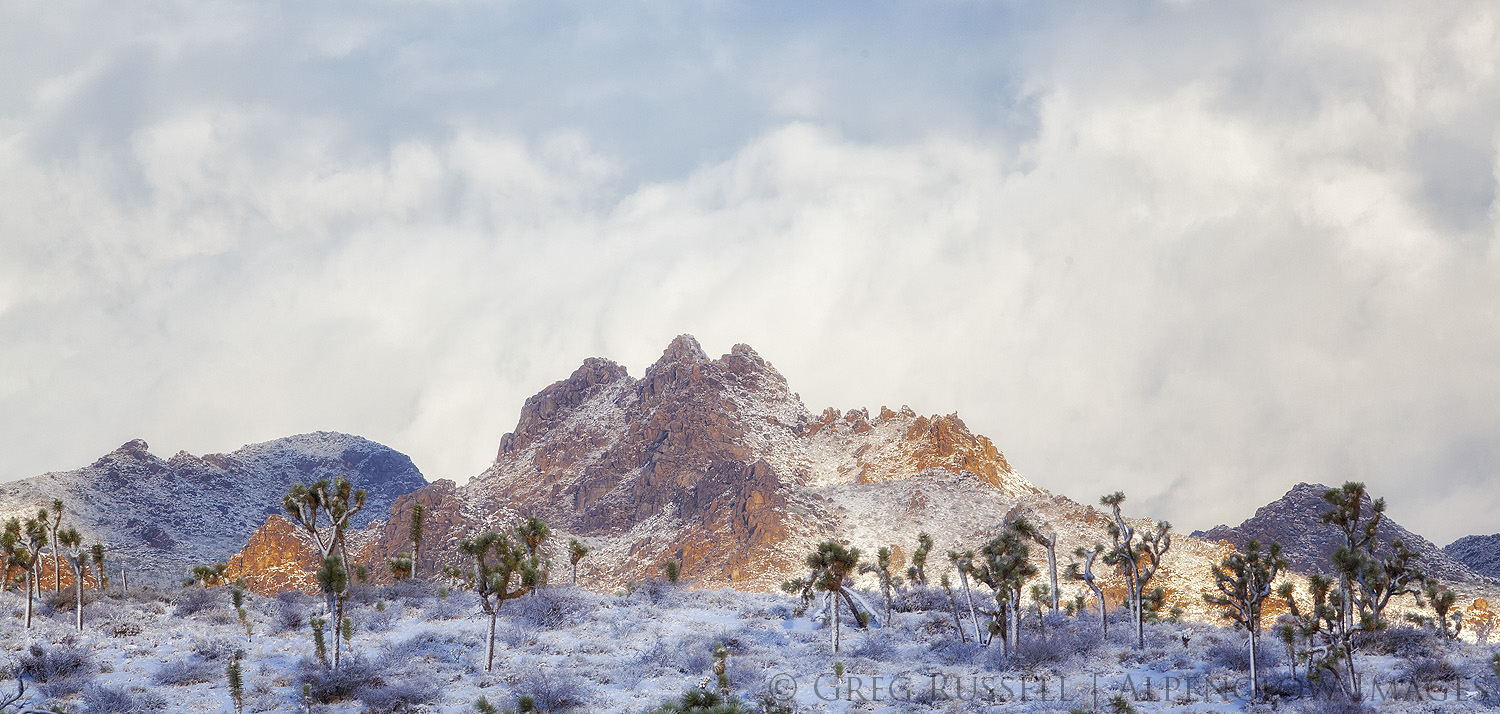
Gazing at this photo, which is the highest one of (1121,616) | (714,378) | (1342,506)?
(714,378)

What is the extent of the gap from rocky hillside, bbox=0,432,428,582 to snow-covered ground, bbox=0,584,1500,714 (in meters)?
82.5

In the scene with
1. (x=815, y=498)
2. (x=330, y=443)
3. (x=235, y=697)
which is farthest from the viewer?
(x=330, y=443)

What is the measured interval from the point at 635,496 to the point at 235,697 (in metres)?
110

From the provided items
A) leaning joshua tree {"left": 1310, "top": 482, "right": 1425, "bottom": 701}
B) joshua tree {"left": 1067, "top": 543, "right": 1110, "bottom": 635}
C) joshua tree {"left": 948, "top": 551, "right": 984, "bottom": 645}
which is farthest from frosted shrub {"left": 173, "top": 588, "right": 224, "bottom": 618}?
leaning joshua tree {"left": 1310, "top": 482, "right": 1425, "bottom": 701}

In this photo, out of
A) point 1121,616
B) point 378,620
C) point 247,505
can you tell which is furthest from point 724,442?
point 378,620

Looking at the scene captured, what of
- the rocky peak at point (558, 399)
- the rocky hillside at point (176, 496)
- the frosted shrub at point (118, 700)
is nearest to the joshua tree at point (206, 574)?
the frosted shrub at point (118, 700)

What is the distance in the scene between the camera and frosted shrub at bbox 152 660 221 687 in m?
22.5

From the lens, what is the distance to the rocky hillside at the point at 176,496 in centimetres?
11062

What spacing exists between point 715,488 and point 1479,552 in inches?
3382

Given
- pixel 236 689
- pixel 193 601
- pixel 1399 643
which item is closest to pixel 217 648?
pixel 236 689

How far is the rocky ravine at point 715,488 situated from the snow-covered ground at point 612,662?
49.8 meters

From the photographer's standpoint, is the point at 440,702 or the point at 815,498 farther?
the point at 815,498

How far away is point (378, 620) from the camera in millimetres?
30953

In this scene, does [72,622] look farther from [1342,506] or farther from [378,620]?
[1342,506]
